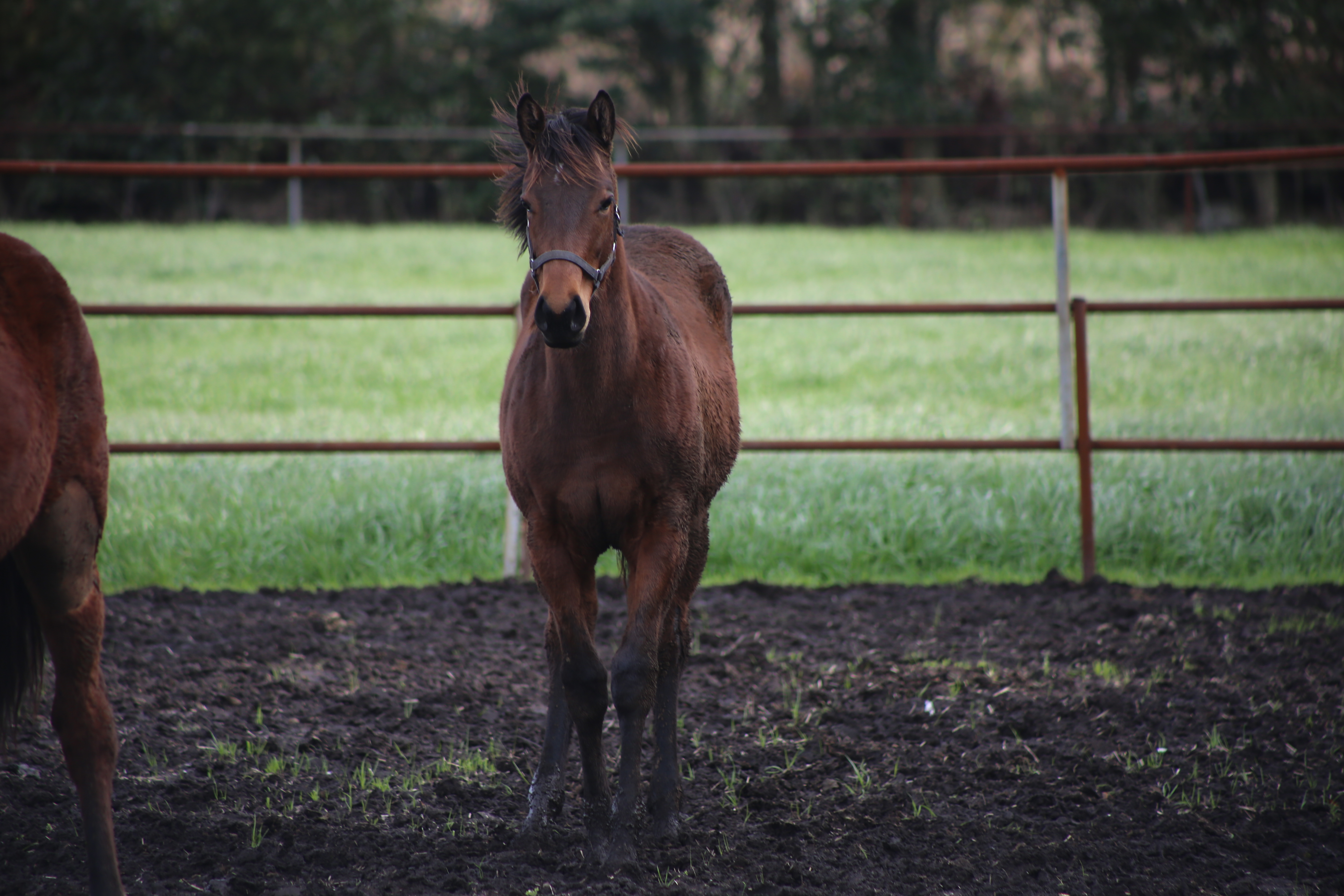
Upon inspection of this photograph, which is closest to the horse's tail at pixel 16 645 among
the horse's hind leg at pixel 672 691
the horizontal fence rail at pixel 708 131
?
the horse's hind leg at pixel 672 691

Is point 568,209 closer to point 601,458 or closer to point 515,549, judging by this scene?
point 601,458

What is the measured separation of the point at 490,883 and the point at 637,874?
0.35m

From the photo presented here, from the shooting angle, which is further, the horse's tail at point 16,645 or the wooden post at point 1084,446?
the wooden post at point 1084,446

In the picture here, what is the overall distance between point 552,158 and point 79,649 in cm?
153

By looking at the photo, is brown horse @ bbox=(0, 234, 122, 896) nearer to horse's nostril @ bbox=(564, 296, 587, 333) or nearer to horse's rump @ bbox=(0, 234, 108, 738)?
horse's rump @ bbox=(0, 234, 108, 738)

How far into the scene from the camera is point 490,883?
2.52m

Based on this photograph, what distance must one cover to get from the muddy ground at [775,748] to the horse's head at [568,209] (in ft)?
4.45

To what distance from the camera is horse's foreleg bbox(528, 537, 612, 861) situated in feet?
8.76

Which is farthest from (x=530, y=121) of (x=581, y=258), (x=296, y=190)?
(x=296, y=190)

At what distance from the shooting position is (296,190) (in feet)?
57.9

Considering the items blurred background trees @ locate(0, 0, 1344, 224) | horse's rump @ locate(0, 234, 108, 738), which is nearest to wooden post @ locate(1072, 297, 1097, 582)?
horse's rump @ locate(0, 234, 108, 738)

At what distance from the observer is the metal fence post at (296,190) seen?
55.3 feet

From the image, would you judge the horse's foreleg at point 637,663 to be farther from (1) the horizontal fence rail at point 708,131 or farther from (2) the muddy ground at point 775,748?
(1) the horizontal fence rail at point 708,131

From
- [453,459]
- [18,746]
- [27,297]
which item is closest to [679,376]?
[27,297]
